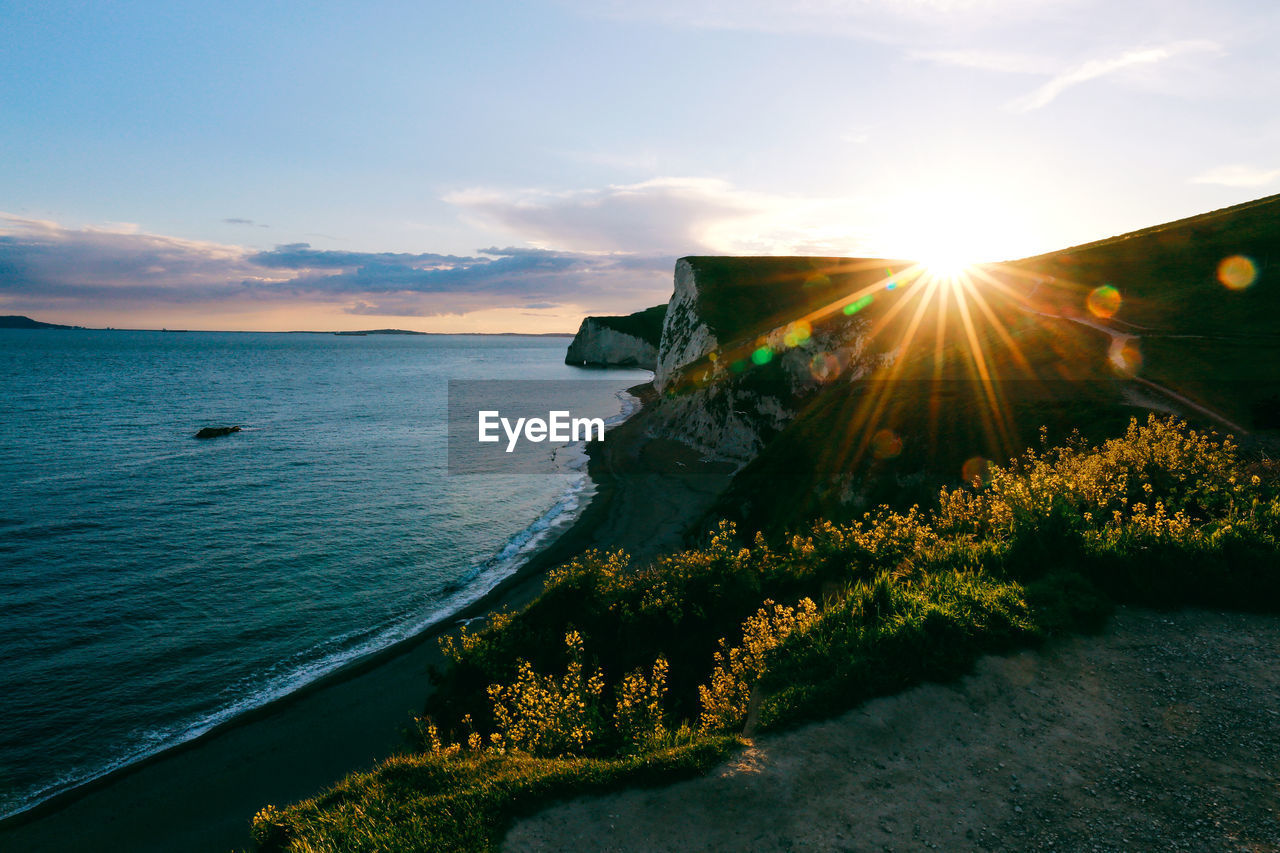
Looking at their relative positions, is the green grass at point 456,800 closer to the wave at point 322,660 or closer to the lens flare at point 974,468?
the wave at point 322,660

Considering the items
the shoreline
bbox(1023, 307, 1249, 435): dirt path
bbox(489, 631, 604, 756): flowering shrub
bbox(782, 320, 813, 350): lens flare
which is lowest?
the shoreline

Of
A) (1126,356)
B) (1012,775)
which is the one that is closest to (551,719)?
(1012,775)

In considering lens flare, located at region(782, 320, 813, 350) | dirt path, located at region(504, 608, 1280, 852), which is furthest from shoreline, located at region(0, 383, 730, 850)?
lens flare, located at region(782, 320, 813, 350)

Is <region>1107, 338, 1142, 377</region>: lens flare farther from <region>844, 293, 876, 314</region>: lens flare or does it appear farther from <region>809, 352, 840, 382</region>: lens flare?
<region>844, 293, 876, 314</region>: lens flare

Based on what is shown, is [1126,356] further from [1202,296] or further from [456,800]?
[456,800]

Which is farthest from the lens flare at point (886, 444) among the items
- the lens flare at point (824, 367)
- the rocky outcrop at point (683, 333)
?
the rocky outcrop at point (683, 333)

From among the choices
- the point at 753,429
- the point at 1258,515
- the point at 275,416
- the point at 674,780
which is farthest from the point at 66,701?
the point at 275,416

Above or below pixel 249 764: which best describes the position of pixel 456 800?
above
